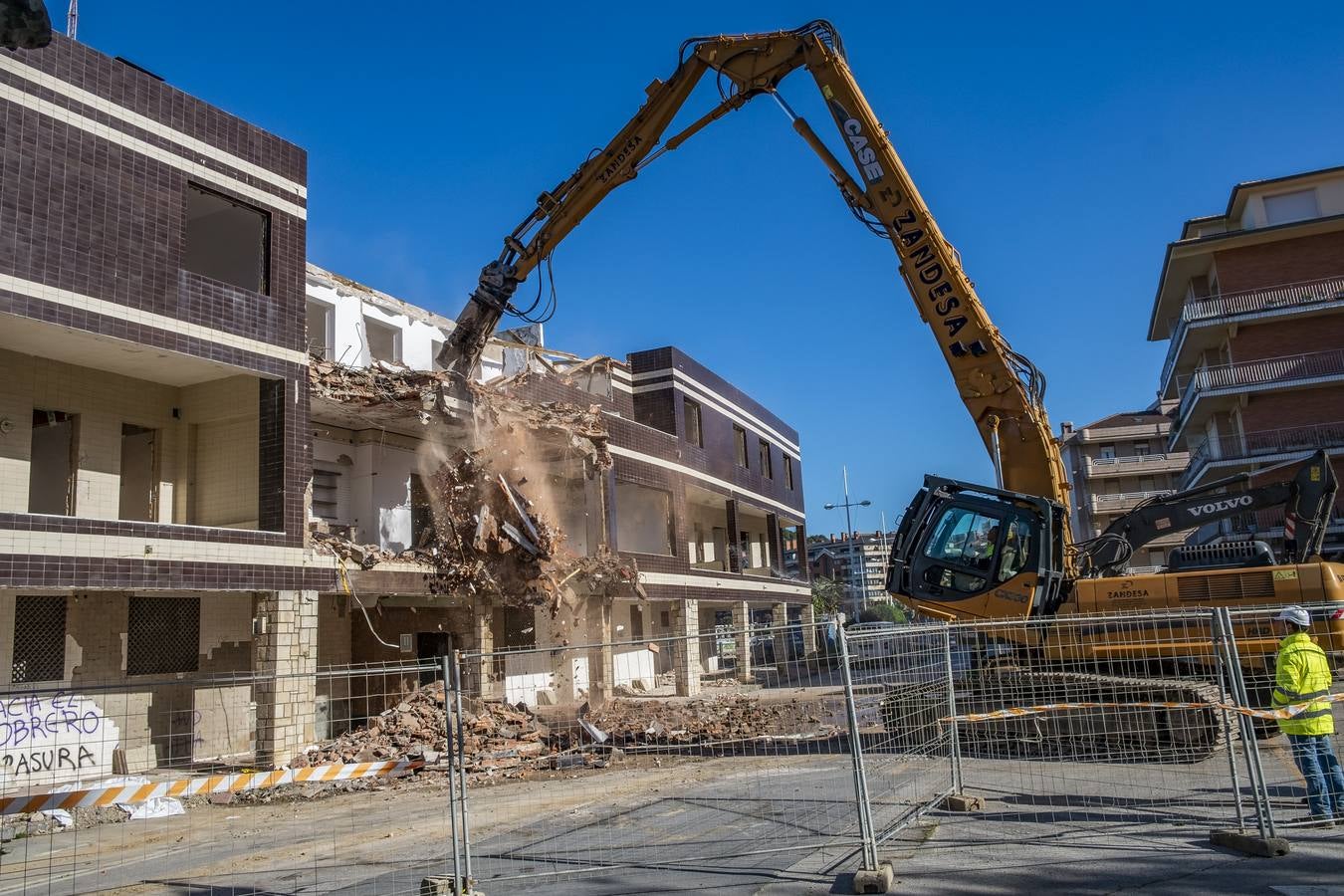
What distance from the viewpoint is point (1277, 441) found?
36844 mm

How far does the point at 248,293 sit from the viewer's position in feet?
54.4

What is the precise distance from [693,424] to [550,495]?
31.5 ft

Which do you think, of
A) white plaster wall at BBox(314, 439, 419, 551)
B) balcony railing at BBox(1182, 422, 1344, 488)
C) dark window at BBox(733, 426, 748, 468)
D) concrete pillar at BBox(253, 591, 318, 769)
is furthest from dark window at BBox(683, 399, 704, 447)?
balcony railing at BBox(1182, 422, 1344, 488)

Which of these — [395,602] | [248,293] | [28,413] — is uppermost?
[248,293]

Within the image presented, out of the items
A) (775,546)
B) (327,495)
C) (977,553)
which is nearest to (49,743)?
(327,495)

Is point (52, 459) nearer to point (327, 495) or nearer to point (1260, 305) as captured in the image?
point (327, 495)

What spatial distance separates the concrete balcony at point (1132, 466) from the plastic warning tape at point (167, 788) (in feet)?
207

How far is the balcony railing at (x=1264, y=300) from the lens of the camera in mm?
36719

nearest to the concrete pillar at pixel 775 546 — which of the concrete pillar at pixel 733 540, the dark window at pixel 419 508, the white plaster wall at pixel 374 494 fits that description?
the concrete pillar at pixel 733 540

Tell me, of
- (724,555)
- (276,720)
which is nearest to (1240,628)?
(276,720)

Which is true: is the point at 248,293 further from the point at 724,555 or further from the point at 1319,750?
the point at 724,555

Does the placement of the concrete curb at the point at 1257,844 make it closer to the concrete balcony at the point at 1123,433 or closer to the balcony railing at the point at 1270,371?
the balcony railing at the point at 1270,371

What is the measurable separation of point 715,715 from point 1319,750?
41.6 ft

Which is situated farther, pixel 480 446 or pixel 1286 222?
pixel 1286 222
